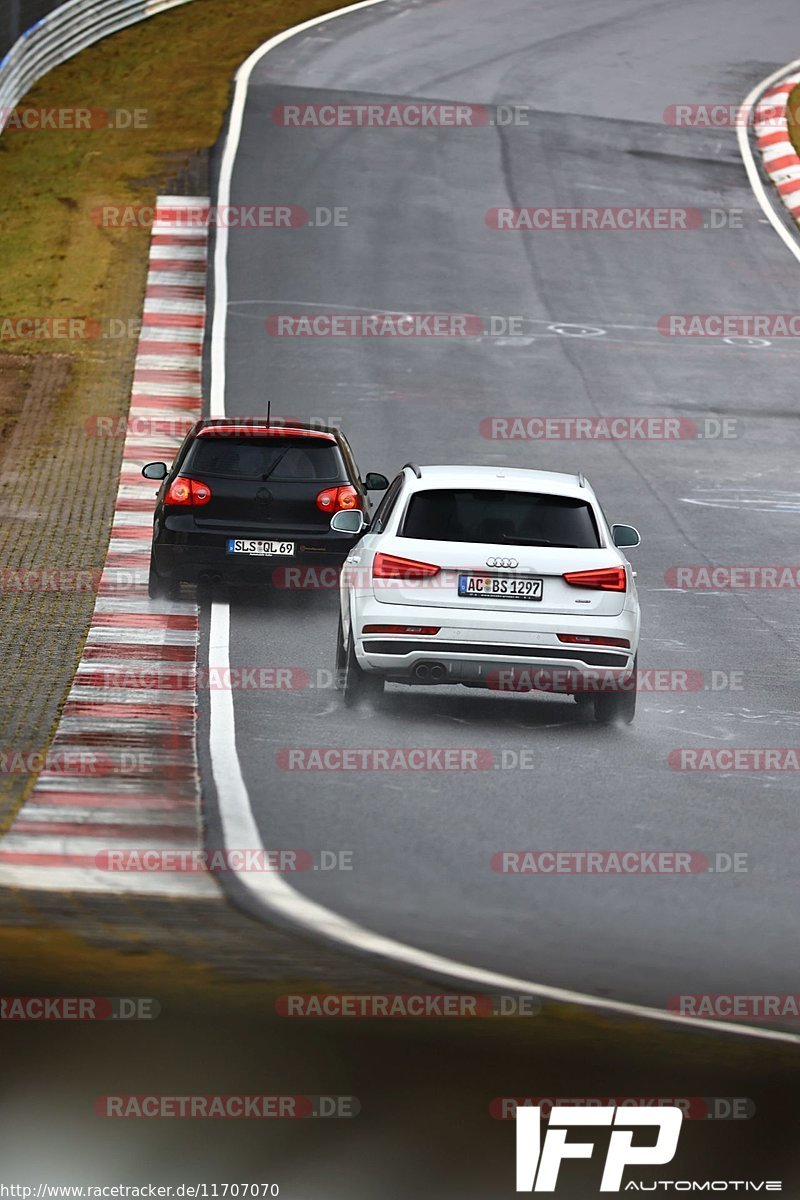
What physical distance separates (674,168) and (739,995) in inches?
1186

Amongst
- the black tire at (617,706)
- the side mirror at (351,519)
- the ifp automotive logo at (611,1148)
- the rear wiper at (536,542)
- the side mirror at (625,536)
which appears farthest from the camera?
the side mirror at (351,519)

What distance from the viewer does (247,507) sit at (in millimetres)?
15977

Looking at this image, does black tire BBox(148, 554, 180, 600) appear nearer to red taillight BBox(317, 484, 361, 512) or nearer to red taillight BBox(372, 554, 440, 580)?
red taillight BBox(317, 484, 361, 512)

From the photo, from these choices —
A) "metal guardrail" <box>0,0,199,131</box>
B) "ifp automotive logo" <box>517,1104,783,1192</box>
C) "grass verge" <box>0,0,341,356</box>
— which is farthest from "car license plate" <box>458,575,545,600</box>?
"metal guardrail" <box>0,0,199,131</box>

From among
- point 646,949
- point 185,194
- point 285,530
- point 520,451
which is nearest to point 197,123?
point 185,194

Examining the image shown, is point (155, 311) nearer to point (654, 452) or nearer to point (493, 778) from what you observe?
point (654, 452)

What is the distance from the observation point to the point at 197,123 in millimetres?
38156

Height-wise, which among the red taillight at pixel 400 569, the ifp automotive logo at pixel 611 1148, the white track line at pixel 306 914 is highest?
the red taillight at pixel 400 569

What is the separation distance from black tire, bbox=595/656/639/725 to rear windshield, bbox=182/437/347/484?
387 cm

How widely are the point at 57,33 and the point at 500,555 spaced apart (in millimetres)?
31006

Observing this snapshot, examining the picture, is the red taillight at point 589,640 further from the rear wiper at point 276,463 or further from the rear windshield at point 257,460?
the rear wiper at point 276,463

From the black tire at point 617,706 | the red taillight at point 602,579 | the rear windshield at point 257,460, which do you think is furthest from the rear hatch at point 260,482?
the red taillight at point 602,579

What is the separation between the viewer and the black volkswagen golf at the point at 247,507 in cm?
1591

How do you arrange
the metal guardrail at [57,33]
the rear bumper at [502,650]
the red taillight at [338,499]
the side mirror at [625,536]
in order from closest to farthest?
the rear bumper at [502,650] < the side mirror at [625,536] < the red taillight at [338,499] < the metal guardrail at [57,33]
